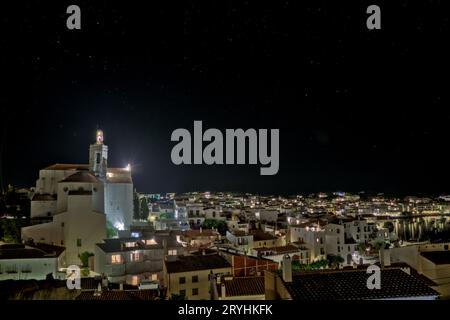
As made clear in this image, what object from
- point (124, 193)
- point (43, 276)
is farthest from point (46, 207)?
point (43, 276)

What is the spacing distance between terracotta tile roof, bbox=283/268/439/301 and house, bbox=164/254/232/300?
7.45 metres

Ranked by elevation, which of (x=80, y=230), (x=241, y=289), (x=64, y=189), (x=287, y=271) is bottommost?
(x=80, y=230)

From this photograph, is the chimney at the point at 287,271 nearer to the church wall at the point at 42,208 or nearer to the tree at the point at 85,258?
the tree at the point at 85,258

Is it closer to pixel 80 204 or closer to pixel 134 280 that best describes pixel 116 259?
pixel 134 280

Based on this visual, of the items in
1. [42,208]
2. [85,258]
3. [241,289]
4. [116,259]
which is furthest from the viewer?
[42,208]

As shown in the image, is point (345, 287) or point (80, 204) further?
point (80, 204)

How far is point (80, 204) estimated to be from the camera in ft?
76.6

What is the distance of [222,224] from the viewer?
35.4 meters

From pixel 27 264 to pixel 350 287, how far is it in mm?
14313

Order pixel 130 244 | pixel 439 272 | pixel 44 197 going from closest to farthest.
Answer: pixel 439 272 → pixel 130 244 → pixel 44 197

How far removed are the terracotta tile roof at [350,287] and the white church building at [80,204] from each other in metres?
17.5

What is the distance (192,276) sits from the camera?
47.6 ft

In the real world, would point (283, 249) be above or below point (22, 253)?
below

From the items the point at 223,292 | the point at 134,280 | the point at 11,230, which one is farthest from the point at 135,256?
the point at 11,230
